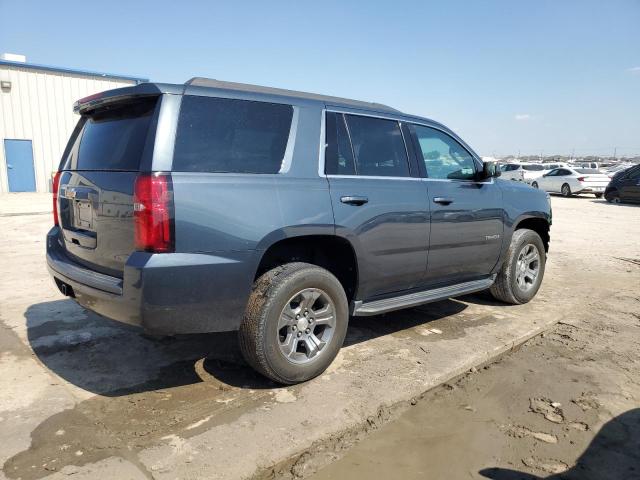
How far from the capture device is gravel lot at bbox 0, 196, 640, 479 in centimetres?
263

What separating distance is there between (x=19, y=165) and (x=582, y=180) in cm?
2426

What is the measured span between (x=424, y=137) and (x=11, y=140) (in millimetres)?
19523

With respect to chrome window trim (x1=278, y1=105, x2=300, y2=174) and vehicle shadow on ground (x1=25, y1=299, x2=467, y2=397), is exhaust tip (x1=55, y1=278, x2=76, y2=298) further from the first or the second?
chrome window trim (x1=278, y1=105, x2=300, y2=174)

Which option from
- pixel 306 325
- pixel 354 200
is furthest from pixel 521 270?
pixel 306 325

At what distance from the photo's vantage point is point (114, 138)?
3.23 m

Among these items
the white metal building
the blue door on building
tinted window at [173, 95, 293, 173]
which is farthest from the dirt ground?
the blue door on building

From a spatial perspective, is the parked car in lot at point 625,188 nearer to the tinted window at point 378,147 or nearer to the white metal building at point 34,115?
the tinted window at point 378,147

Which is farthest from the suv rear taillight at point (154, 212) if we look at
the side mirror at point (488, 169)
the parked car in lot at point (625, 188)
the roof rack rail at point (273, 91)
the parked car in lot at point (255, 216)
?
the parked car in lot at point (625, 188)

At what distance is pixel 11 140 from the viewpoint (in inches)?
A: 744

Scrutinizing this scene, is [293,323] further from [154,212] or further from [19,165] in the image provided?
[19,165]

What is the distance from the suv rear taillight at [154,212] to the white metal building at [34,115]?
19.4 metres

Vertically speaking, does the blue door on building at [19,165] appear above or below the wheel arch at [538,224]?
above

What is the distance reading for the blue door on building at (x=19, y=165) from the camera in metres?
19.0

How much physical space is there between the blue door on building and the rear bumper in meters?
19.2
